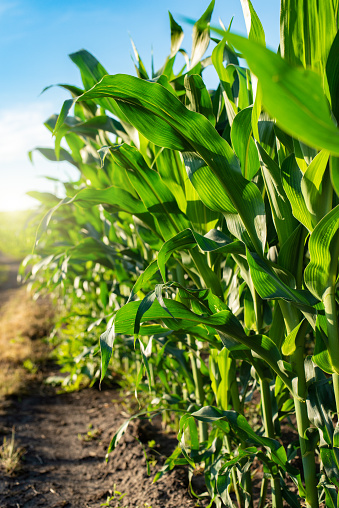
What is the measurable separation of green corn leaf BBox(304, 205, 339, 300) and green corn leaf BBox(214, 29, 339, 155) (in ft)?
0.99

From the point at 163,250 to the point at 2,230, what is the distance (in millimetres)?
14922

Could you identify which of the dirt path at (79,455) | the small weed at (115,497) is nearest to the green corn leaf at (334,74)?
the dirt path at (79,455)

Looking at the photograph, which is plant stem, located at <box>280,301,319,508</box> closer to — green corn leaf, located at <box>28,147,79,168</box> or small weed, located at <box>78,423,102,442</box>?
green corn leaf, located at <box>28,147,79,168</box>

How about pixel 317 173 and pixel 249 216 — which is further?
pixel 249 216

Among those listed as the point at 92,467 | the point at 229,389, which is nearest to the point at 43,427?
the point at 92,467

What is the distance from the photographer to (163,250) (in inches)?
28.0

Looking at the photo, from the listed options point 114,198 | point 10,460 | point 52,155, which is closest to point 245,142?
point 114,198

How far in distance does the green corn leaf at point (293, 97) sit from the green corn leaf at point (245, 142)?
358 millimetres

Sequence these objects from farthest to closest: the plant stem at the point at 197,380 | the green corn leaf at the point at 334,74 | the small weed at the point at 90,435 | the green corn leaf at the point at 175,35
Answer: the small weed at the point at 90,435 → the plant stem at the point at 197,380 → the green corn leaf at the point at 175,35 → the green corn leaf at the point at 334,74

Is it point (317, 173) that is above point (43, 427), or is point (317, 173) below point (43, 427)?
above

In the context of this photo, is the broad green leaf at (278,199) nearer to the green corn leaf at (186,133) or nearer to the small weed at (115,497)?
the green corn leaf at (186,133)

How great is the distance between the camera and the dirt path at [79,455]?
129cm

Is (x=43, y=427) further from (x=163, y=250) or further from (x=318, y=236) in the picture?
(x=318, y=236)

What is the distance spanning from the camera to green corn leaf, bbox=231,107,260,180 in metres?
0.65
